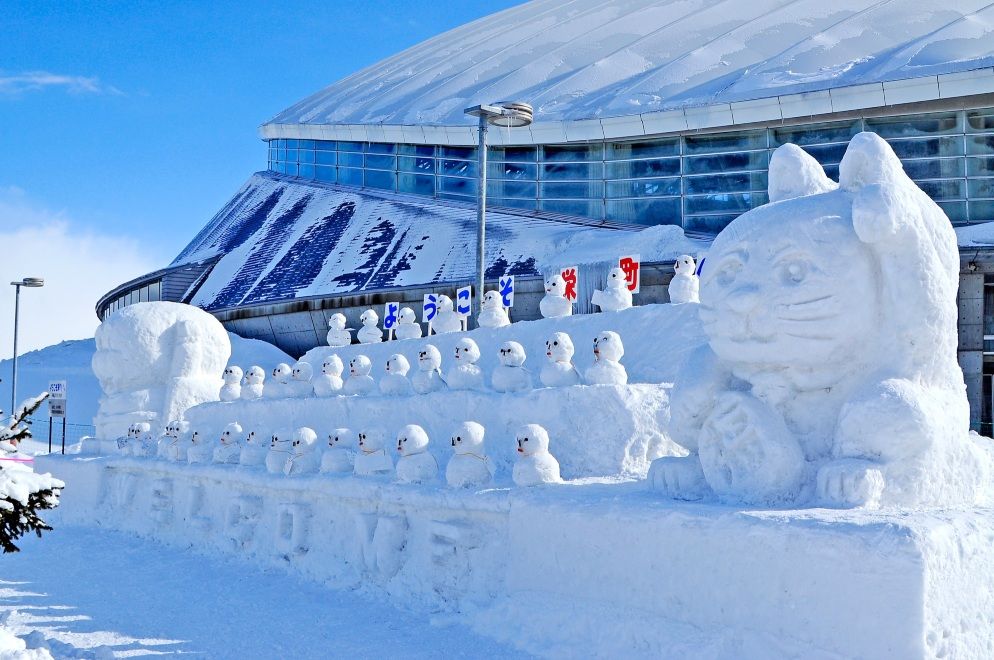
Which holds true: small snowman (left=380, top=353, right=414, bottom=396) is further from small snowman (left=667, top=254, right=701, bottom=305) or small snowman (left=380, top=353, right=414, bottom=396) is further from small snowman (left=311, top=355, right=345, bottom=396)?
small snowman (left=667, top=254, right=701, bottom=305)

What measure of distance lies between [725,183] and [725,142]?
0.73 m

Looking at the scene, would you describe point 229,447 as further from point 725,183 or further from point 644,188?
point 644,188

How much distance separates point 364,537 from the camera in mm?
5879

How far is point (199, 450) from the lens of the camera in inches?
322

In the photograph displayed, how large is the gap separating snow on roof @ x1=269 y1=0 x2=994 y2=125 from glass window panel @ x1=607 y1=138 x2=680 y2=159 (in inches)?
33.0

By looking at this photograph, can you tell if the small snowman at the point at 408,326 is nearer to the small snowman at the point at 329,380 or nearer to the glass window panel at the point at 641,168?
the small snowman at the point at 329,380

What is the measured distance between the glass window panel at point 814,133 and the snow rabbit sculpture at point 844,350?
1212cm

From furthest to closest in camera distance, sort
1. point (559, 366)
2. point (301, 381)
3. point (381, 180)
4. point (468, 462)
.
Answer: point (381, 180), point (301, 381), point (559, 366), point (468, 462)

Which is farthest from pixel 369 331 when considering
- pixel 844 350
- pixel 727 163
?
pixel 727 163

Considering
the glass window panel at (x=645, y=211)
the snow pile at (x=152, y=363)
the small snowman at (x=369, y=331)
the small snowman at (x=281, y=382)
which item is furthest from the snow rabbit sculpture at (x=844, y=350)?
the glass window panel at (x=645, y=211)

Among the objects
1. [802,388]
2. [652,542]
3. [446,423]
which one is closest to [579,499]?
[652,542]

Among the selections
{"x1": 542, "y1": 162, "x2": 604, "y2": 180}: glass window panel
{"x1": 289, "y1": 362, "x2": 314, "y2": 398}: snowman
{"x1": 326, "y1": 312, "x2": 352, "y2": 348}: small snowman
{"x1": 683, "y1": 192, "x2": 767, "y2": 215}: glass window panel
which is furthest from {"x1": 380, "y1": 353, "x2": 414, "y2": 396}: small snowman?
{"x1": 542, "y1": 162, "x2": 604, "y2": 180}: glass window panel

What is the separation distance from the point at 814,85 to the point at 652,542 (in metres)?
12.6

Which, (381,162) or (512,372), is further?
(381,162)
